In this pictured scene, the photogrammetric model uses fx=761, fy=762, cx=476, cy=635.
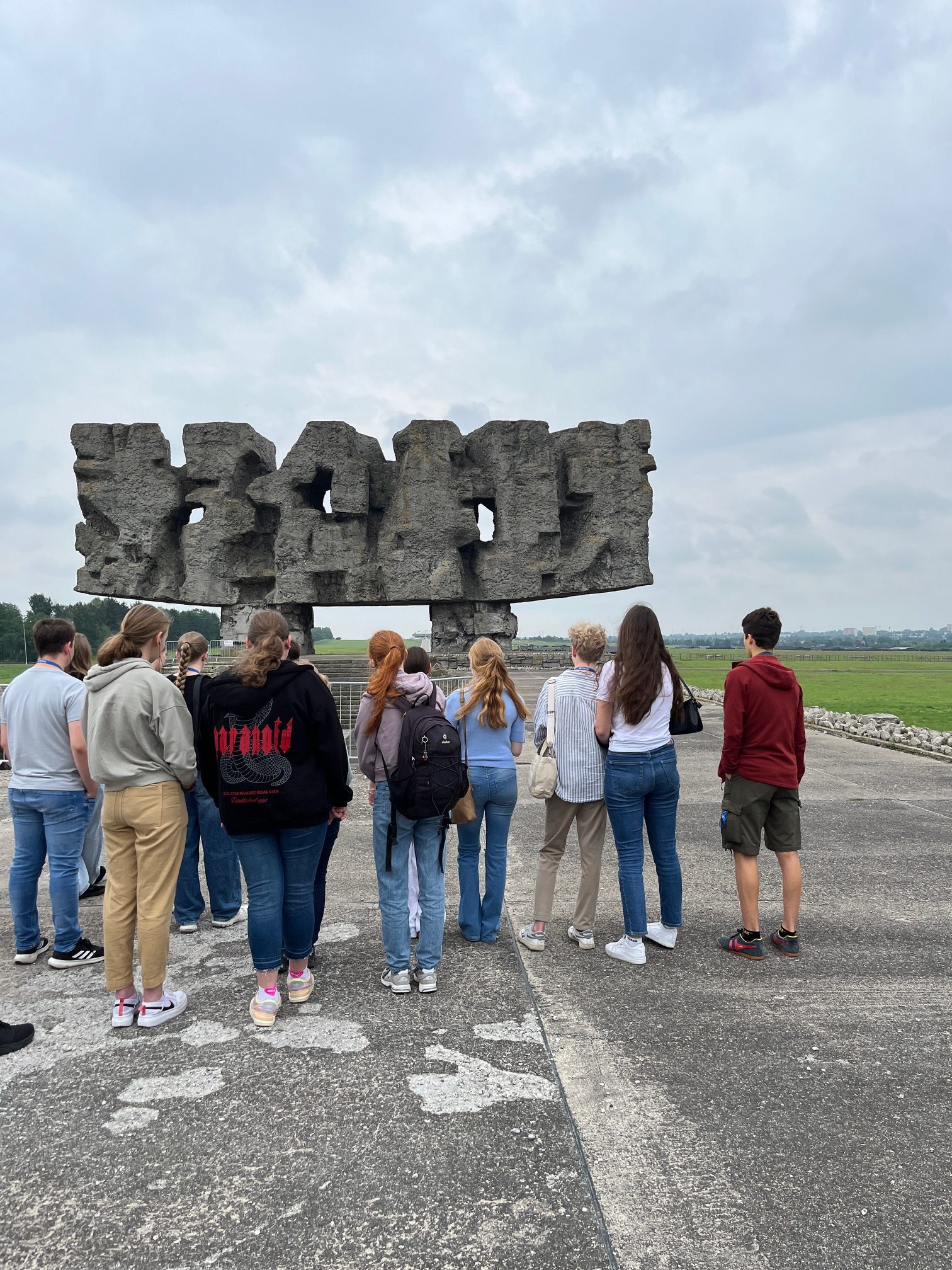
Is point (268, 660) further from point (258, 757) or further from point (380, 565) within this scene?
point (380, 565)

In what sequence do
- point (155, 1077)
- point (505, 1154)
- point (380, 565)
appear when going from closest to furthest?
point (505, 1154), point (155, 1077), point (380, 565)

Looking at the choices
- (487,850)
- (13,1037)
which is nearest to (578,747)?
(487,850)

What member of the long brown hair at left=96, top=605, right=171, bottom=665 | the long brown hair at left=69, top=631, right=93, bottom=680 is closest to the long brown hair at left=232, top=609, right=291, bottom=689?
the long brown hair at left=96, top=605, right=171, bottom=665

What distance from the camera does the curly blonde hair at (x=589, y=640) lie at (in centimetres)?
448

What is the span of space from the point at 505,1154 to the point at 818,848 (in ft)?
15.7

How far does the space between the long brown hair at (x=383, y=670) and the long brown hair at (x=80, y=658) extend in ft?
7.89

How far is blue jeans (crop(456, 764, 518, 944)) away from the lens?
14.3 ft

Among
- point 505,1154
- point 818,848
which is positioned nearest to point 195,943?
point 505,1154

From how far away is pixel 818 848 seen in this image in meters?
6.46

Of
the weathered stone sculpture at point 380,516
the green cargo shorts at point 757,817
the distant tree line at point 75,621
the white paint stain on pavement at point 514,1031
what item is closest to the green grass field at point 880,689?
the weathered stone sculpture at point 380,516

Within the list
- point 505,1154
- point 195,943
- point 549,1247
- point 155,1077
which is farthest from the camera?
point 195,943

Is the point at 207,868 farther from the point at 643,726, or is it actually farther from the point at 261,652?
the point at 643,726

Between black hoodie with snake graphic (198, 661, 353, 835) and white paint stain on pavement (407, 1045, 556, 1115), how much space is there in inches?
48.0

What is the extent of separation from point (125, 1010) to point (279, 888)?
2.93 feet
